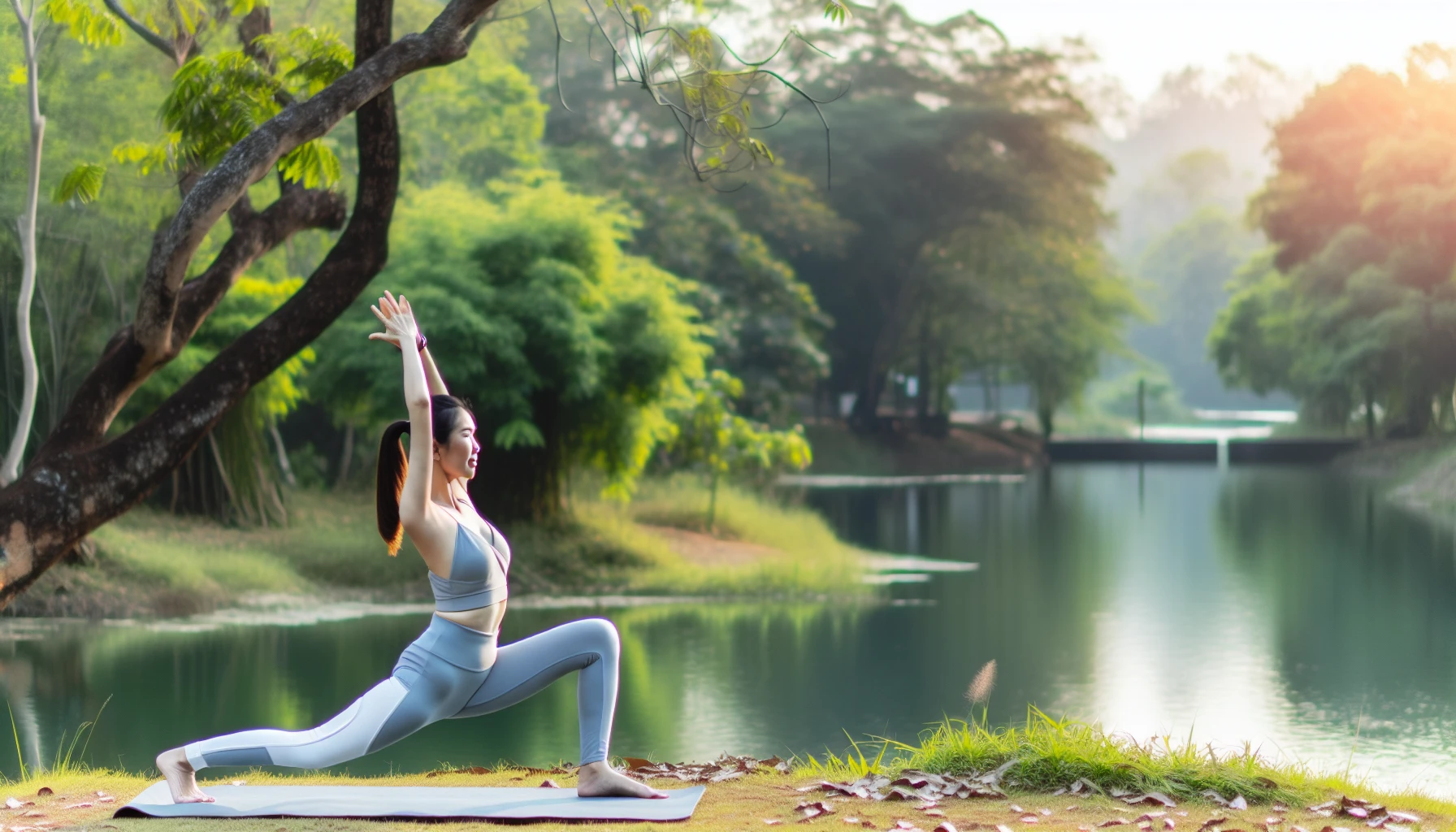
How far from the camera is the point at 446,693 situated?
5223 millimetres

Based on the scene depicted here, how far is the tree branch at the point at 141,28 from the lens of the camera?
8.50m

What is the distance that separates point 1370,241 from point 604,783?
116 ft

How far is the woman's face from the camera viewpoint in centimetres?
536

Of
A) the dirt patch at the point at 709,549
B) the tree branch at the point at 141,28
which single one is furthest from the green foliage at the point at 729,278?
the tree branch at the point at 141,28

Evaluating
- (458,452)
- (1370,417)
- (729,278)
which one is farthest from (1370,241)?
(458,452)

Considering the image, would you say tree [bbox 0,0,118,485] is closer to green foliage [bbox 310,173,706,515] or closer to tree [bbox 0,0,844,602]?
tree [bbox 0,0,844,602]

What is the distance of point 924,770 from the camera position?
6.39 meters

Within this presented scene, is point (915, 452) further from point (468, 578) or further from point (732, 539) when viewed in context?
point (468, 578)

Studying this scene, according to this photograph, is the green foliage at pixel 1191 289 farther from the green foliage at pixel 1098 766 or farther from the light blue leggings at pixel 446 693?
the light blue leggings at pixel 446 693

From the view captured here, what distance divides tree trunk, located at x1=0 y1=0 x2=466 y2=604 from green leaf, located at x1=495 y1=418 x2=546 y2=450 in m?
8.53

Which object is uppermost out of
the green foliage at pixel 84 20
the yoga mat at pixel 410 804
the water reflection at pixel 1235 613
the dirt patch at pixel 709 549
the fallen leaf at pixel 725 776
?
the green foliage at pixel 84 20

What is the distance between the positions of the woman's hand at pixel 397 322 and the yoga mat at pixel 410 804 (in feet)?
5.27

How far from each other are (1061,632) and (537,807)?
11.1 meters

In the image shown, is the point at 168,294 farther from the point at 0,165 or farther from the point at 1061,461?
the point at 1061,461
